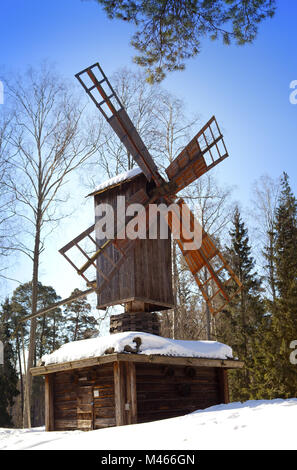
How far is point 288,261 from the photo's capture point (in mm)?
20594

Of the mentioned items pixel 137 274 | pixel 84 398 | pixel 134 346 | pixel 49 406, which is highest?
pixel 137 274

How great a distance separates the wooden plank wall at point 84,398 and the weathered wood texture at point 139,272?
6.57ft

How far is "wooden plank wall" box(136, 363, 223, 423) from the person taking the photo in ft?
36.8

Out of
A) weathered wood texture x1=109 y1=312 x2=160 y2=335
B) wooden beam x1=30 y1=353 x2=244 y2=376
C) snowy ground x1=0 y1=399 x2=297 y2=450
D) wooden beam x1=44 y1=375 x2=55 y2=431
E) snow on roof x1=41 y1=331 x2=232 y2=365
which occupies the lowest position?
wooden beam x1=44 y1=375 x2=55 y2=431

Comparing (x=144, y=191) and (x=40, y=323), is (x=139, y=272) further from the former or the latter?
(x=40, y=323)

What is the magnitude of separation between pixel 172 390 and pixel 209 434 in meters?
6.38

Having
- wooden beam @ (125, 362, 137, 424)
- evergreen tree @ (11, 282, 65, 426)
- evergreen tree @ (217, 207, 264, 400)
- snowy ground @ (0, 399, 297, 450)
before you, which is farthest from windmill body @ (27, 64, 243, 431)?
evergreen tree @ (11, 282, 65, 426)

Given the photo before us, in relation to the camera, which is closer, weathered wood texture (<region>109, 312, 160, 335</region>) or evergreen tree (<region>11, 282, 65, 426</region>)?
weathered wood texture (<region>109, 312, 160, 335</region>)

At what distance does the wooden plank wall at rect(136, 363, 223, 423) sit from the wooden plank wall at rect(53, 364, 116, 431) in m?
0.77

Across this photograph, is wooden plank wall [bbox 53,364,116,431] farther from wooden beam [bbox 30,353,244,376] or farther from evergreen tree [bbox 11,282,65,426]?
evergreen tree [bbox 11,282,65,426]

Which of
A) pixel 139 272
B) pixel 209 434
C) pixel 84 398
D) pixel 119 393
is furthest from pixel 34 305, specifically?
pixel 209 434

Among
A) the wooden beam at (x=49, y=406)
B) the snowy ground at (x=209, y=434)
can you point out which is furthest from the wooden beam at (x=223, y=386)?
the snowy ground at (x=209, y=434)

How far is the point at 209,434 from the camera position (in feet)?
19.3
